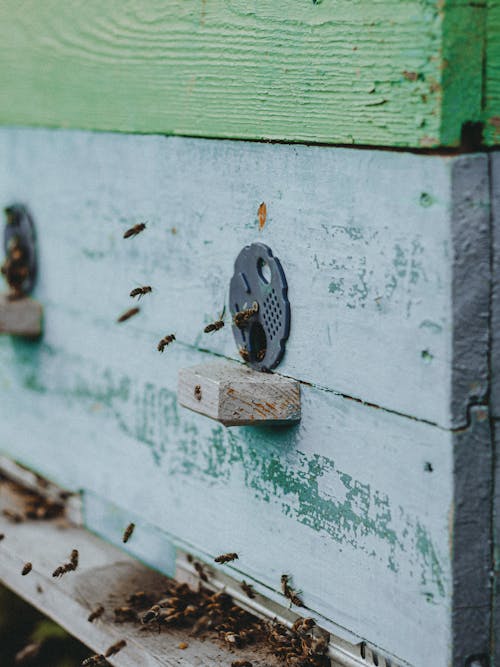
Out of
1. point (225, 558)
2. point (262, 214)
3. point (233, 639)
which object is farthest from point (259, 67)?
point (233, 639)

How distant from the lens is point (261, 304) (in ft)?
7.08

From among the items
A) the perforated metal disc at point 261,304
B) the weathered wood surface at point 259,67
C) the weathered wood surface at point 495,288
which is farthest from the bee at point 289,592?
the weathered wood surface at point 259,67

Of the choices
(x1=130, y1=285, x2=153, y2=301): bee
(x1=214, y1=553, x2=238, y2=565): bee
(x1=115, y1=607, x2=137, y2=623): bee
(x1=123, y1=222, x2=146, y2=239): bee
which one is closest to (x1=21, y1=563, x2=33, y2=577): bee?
(x1=115, y1=607, x2=137, y2=623): bee

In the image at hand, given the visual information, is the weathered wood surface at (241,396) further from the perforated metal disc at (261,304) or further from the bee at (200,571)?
the bee at (200,571)

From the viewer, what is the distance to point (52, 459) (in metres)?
3.22

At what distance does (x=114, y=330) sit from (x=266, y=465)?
762 mm

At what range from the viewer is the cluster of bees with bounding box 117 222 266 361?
7.11 feet

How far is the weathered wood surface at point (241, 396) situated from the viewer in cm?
201

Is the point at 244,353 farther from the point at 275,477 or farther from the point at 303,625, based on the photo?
the point at 303,625

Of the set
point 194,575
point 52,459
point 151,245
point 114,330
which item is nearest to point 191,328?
point 151,245

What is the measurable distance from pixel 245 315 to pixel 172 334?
15.9 inches

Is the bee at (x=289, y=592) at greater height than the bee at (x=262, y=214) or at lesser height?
lesser

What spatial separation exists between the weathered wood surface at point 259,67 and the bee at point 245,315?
13.6 inches

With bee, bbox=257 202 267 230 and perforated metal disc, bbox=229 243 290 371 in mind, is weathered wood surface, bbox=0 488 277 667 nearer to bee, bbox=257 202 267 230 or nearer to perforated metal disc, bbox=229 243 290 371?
perforated metal disc, bbox=229 243 290 371
